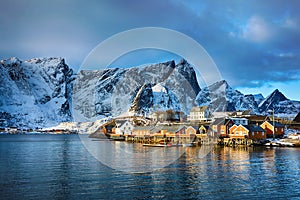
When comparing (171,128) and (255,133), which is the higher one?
(171,128)

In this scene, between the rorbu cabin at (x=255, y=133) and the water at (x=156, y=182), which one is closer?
the water at (x=156, y=182)

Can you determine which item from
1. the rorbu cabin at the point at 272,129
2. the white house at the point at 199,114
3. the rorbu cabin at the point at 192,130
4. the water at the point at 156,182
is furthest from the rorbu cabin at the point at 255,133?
the white house at the point at 199,114

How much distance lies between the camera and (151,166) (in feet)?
112

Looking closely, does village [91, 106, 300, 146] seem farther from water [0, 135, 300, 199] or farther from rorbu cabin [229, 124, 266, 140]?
water [0, 135, 300, 199]

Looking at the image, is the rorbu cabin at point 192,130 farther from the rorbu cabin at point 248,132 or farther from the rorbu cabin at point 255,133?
the rorbu cabin at point 255,133

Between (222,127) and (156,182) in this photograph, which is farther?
(222,127)

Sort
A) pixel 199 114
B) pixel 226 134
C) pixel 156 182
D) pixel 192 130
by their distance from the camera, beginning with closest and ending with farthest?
1. pixel 156 182
2. pixel 226 134
3. pixel 192 130
4. pixel 199 114

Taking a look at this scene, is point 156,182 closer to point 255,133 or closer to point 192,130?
point 255,133

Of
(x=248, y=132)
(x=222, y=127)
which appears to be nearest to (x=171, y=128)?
(x=222, y=127)

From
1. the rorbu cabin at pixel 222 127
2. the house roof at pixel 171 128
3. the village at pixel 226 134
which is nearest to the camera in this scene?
the village at pixel 226 134

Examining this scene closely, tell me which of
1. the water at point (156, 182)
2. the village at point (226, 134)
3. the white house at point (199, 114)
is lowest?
Answer: the water at point (156, 182)

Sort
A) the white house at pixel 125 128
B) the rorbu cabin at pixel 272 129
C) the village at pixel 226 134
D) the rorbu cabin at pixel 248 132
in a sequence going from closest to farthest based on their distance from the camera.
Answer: the village at pixel 226 134 → the rorbu cabin at pixel 248 132 → the rorbu cabin at pixel 272 129 → the white house at pixel 125 128

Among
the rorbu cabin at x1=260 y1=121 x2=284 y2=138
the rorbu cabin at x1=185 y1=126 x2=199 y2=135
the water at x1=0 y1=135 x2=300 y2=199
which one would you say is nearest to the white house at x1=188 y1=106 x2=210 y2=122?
the rorbu cabin at x1=260 y1=121 x2=284 y2=138

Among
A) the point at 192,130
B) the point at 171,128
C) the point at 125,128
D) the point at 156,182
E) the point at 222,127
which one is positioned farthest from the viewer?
the point at 125,128
